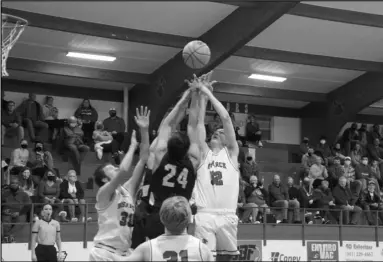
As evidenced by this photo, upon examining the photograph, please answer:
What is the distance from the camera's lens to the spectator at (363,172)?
737 inches

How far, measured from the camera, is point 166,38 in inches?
660

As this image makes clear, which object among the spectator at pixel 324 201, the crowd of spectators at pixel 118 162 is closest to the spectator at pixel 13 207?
the crowd of spectators at pixel 118 162

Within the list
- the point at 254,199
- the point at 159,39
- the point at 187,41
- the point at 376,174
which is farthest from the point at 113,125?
the point at 376,174

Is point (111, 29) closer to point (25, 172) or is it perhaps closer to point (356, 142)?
point (25, 172)

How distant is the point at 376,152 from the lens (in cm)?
2136

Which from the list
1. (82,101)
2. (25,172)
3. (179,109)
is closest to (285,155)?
(82,101)

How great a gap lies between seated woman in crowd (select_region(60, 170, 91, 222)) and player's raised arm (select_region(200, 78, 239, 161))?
7.07 meters

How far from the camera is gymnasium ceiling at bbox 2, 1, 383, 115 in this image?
15203 millimetres

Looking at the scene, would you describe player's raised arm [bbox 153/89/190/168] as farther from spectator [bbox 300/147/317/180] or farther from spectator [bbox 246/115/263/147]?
spectator [bbox 246/115/263/147]

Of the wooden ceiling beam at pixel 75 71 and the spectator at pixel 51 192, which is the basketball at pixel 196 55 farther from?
the wooden ceiling beam at pixel 75 71

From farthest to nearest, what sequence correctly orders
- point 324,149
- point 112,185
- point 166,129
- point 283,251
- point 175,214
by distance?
point 324,149 → point 283,251 → point 166,129 → point 112,185 → point 175,214

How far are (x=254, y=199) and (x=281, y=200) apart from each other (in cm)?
71

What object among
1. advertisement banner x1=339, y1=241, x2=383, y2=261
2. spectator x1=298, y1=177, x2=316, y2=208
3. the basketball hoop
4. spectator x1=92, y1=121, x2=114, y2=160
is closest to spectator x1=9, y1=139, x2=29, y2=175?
spectator x1=92, y1=121, x2=114, y2=160

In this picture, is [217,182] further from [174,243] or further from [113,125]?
[113,125]
